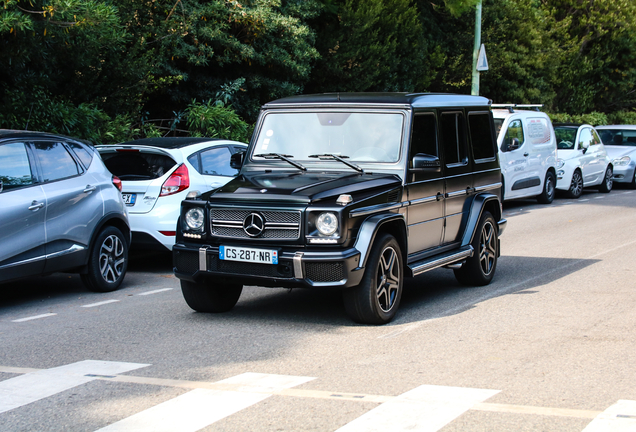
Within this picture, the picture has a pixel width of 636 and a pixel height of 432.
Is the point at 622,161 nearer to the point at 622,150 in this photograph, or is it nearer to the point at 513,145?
the point at 622,150

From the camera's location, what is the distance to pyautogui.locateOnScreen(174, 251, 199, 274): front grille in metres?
7.07

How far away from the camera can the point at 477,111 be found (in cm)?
942

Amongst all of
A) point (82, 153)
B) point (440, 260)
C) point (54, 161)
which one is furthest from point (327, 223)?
point (82, 153)

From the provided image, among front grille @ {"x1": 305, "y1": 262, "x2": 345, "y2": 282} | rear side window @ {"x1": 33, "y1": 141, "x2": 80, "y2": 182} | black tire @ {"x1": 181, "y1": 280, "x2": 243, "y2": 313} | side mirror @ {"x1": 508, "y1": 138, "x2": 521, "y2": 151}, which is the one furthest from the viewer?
side mirror @ {"x1": 508, "y1": 138, "x2": 521, "y2": 151}

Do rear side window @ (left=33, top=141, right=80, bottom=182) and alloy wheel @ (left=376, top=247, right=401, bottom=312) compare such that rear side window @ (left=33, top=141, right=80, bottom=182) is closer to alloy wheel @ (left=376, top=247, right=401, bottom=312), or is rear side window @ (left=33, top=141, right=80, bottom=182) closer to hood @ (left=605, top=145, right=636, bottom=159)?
alloy wheel @ (left=376, top=247, right=401, bottom=312)

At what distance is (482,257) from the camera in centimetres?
917

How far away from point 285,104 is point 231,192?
59.4 inches

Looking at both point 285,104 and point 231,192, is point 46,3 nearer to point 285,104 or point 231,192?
point 285,104

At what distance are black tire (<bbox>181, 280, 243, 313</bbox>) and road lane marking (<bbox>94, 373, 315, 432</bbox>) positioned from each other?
2.04 metres

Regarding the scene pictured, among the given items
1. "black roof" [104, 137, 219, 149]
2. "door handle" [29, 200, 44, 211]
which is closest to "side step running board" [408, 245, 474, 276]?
"door handle" [29, 200, 44, 211]

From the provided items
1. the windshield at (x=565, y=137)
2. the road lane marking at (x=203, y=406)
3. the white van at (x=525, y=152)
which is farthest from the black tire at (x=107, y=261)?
the windshield at (x=565, y=137)

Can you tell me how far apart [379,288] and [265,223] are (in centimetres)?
110

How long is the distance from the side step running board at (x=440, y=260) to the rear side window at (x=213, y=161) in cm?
349

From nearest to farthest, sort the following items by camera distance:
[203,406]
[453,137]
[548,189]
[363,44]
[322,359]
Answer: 1. [203,406]
2. [322,359]
3. [453,137]
4. [548,189]
5. [363,44]
